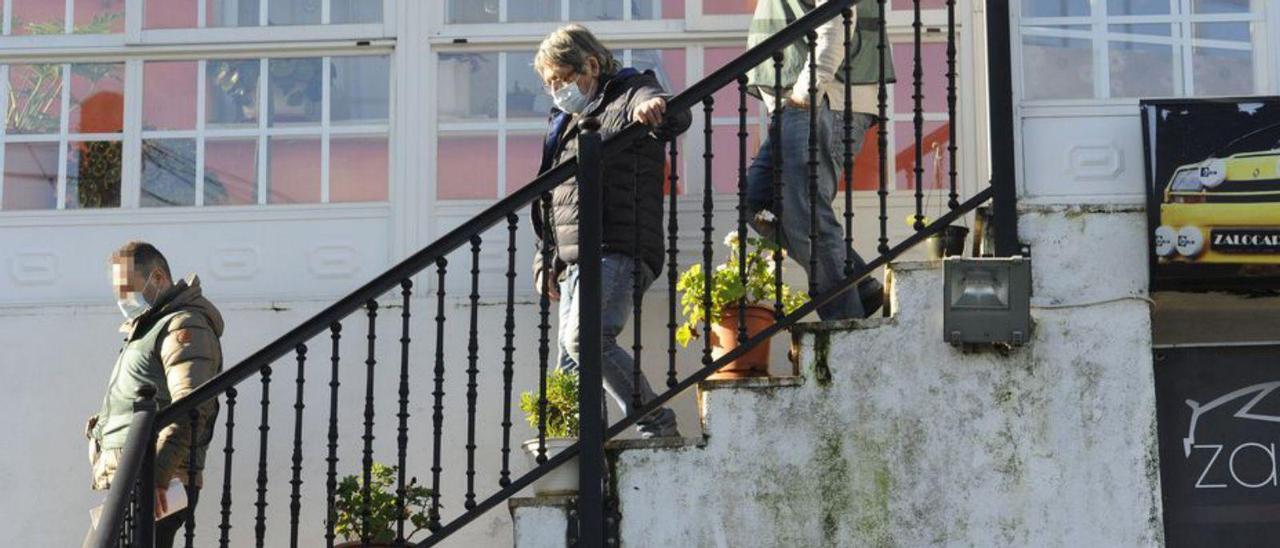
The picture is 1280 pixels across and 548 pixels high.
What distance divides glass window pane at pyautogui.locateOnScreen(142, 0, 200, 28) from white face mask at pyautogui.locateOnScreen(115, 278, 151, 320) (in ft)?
5.18

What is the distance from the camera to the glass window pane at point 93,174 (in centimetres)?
869

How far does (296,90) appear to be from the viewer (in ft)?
28.7

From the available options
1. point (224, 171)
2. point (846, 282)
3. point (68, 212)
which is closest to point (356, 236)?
point (224, 171)

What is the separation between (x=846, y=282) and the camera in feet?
22.7

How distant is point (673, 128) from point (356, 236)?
2.06 meters

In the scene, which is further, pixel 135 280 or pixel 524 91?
pixel 524 91

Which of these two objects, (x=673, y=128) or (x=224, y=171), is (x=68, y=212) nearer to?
(x=224, y=171)

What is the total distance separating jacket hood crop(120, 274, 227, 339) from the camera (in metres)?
7.60

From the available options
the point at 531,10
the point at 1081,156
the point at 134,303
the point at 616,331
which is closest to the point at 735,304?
the point at 616,331

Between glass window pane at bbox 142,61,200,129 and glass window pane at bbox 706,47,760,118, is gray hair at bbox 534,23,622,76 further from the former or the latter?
glass window pane at bbox 142,61,200,129

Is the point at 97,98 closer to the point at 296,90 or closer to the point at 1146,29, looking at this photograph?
the point at 296,90

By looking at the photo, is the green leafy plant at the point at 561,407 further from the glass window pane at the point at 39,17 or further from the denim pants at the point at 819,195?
the glass window pane at the point at 39,17

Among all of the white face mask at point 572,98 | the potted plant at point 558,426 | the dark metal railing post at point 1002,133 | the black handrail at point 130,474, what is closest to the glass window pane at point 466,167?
the white face mask at point 572,98

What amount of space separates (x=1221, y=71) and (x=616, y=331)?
7.74 feet
